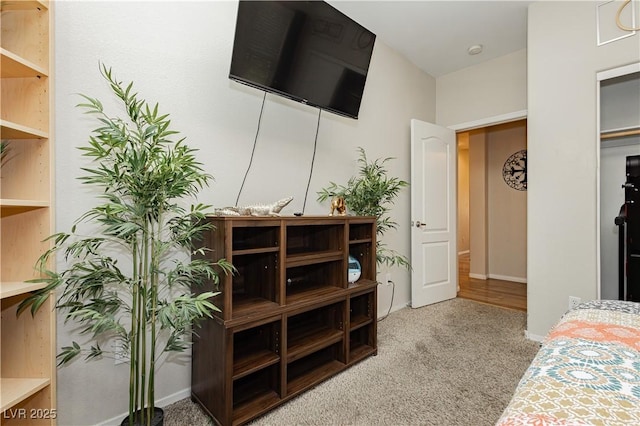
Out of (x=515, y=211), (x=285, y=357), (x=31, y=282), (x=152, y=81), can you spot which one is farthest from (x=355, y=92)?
(x=515, y=211)

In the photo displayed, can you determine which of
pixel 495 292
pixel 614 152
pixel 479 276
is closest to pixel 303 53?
pixel 614 152

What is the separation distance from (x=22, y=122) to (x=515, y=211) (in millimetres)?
5666

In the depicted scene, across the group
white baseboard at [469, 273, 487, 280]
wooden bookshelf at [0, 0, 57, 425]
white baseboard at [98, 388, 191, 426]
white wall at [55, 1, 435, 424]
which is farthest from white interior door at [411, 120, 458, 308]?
wooden bookshelf at [0, 0, 57, 425]

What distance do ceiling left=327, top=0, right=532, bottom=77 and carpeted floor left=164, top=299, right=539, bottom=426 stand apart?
2.90 meters

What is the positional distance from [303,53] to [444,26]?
70.9 inches

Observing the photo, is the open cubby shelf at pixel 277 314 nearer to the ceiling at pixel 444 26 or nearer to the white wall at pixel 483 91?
the ceiling at pixel 444 26

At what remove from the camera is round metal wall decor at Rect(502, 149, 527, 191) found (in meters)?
4.68

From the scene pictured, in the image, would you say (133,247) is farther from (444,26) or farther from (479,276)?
(479,276)

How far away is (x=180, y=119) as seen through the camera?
5.88 ft

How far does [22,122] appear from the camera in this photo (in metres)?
1.27

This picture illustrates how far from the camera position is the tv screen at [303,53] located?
170 cm

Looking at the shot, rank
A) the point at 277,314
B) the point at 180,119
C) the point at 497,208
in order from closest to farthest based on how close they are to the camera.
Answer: the point at 277,314
the point at 180,119
the point at 497,208

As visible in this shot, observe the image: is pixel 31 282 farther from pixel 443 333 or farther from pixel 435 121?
pixel 435 121

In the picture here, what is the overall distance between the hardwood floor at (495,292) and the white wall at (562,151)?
1.06 metres
